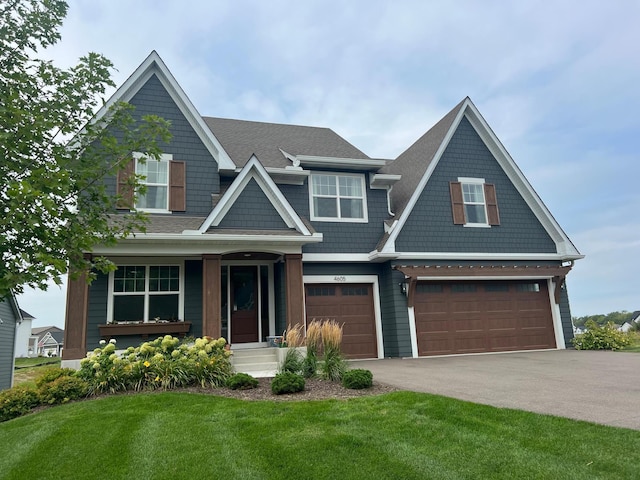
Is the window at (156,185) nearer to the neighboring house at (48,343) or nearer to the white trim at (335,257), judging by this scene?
the white trim at (335,257)

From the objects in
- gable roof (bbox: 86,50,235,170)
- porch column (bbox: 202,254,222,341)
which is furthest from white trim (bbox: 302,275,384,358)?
gable roof (bbox: 86,50,235,170)

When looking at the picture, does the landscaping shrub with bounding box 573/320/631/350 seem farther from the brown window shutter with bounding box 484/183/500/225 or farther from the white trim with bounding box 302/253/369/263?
the white trim with bounding box 302/253/369/263

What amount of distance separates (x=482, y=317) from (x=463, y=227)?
295 centimetres

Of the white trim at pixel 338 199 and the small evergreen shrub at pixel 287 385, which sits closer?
the small evergreen shrub at pixel 287 385

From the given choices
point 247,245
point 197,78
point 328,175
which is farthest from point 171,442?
point 197,78

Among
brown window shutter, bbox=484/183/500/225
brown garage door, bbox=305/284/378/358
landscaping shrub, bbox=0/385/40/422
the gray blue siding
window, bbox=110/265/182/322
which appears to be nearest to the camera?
landscaping shrub, bbox=0/385/40/422

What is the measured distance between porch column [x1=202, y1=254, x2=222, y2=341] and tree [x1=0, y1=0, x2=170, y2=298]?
225 inches

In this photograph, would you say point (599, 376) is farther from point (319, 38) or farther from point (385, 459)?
point (319, 38)

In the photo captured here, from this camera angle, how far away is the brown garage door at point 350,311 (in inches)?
521

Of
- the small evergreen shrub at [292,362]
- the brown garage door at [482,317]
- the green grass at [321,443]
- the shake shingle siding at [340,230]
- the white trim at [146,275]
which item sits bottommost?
the green grass at [321,443]

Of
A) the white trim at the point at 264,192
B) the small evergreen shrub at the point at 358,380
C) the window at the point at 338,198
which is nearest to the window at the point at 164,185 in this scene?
the white trim at the point at 264,192

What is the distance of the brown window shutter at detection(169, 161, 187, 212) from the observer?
1198 centimetres

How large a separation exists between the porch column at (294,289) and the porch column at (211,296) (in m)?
1.73

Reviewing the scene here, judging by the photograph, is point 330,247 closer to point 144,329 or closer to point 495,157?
point 144,329
